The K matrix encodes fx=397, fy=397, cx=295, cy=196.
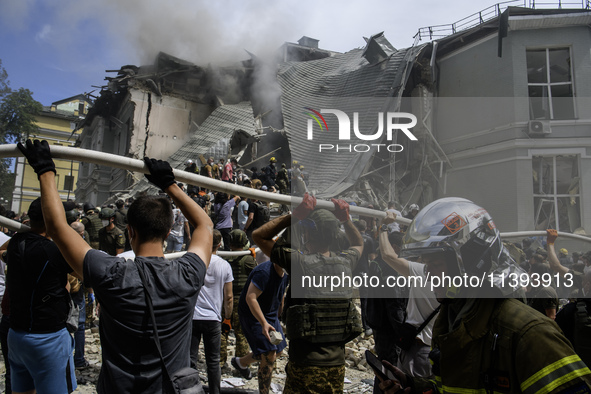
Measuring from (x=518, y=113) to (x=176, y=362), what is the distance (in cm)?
293

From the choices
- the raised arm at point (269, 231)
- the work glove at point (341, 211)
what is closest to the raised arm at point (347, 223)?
the work glove at point (341, 211)

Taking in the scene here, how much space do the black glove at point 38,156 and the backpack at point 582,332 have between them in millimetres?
3528

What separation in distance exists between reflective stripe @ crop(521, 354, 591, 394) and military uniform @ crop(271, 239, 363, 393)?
6.04 feet

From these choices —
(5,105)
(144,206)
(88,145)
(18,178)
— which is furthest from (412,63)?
(18,178)

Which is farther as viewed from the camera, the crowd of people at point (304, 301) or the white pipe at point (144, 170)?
the white pipe at point (144, 170)

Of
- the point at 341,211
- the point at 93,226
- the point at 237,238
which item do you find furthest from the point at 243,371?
the point at 93,226

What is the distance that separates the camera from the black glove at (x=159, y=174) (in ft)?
7.09

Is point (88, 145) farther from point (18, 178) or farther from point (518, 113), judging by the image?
point (518, 113)

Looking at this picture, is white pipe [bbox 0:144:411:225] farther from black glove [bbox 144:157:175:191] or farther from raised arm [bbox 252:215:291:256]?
raised arm [bbox 252:215:291:256]

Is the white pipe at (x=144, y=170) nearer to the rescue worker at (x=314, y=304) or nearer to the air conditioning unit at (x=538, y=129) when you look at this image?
the rescue worker at (x=314, y=304)

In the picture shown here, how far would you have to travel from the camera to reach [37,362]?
2.82 meters

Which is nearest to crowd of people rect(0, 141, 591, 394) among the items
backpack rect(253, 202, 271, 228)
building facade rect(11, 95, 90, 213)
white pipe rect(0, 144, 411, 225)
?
white pipe rect(0, 144, 411, 225)

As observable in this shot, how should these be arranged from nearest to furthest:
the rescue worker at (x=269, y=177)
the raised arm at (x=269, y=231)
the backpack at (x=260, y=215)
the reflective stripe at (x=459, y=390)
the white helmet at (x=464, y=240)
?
the reflective stripe at (x=459, y=390) → the white helmet at (x=464, y=240) → the raised arm at (x=269, y=231) → the backpack at (x=260, y=215) → the rescue worker at (x=269, y=177)

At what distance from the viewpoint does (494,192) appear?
2320 millimetres
